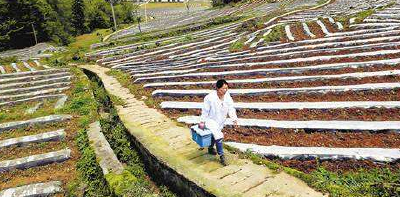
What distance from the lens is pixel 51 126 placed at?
11.9 m

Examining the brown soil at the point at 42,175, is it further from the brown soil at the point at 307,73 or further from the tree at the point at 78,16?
the tree at the point at 78,16

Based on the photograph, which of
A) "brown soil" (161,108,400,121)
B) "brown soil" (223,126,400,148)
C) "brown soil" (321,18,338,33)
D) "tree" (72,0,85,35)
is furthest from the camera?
"tree" (72,0,85,35)

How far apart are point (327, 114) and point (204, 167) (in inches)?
146

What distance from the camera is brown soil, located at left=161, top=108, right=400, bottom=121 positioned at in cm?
833

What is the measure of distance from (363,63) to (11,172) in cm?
1129

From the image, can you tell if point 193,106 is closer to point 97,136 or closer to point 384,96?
point 97,136

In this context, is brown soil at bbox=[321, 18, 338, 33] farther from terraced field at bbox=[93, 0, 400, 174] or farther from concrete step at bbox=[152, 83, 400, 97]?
concrete step at bbox=[152, 83, 400, 97]

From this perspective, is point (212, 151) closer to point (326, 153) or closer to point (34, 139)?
point (326, 153)

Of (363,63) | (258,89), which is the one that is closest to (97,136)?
(258,89)

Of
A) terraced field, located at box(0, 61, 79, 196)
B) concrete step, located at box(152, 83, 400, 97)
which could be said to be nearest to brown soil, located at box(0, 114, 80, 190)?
terraced field, located at box(0, 61, 79, 196)

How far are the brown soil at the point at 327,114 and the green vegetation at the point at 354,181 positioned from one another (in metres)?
2.37

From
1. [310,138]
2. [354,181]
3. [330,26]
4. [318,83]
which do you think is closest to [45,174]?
[310,138]

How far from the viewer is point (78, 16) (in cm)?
7244

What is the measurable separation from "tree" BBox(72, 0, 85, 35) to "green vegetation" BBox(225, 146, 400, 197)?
72586 mm
